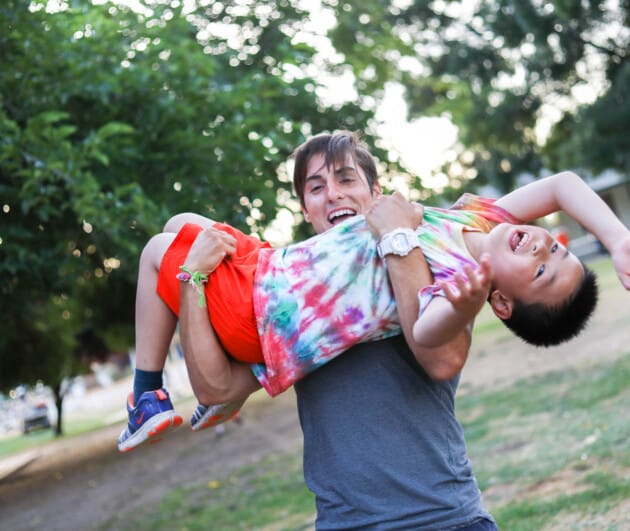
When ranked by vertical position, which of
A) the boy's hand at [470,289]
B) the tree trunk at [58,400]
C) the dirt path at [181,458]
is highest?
the boy's hand at [470,289]

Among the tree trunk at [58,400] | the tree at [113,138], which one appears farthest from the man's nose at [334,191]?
the tree trunk at [58,400]

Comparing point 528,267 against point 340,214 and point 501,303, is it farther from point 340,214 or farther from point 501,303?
point 340,214

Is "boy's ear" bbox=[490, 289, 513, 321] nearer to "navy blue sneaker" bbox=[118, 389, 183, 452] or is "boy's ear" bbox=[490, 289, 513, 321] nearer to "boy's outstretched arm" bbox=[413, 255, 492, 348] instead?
"boy's outstretched arm" bbox=[413, 255, 492, 348]

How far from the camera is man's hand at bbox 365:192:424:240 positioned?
7.82 feet

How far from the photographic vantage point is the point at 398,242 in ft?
7.60

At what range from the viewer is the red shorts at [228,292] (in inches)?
96.4

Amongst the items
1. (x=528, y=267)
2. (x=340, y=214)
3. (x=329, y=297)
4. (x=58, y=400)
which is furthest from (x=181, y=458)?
(x=528, y=267)

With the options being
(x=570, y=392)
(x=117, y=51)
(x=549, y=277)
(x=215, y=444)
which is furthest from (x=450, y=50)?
(x=549, y=277)

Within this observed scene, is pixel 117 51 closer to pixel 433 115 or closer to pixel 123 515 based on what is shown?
pixel 123 515

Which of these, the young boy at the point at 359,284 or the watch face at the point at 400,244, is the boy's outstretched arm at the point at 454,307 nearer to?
the young boy at the point at 359,284

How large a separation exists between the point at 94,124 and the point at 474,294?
630cm

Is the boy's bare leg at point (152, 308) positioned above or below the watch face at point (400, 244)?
below

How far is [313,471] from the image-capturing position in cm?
247

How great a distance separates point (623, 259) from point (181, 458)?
37.6 ft
